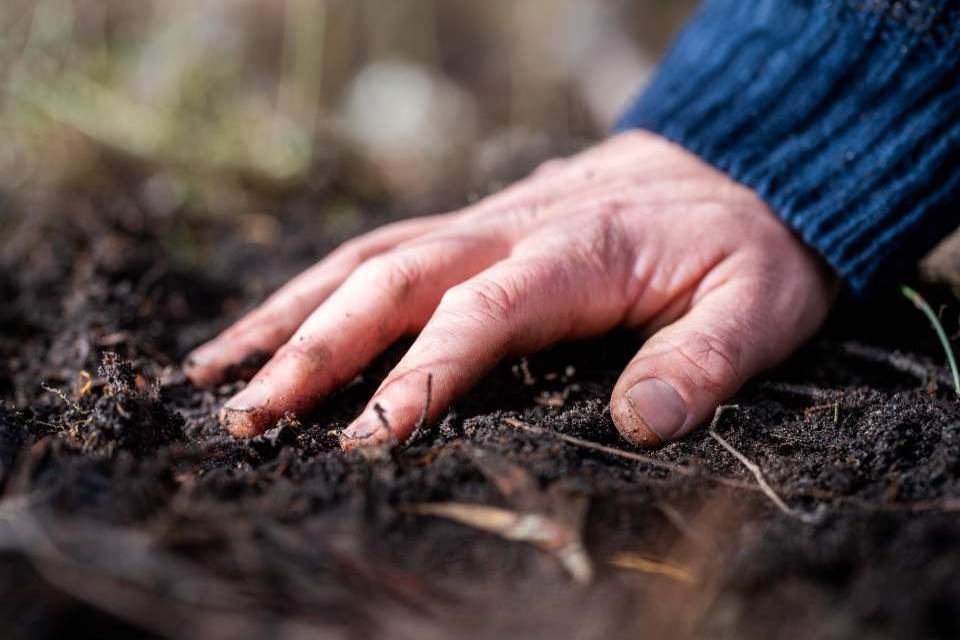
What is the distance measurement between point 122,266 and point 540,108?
3.71 m

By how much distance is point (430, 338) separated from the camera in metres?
1.49

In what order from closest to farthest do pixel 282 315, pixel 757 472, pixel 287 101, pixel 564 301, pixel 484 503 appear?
pixel 484 503 → pixel 757 472 → pixel 564 301 → pixel 282 315 → pixel 287 101

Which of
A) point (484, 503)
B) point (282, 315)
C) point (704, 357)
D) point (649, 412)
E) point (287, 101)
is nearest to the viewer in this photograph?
point (484, 503)

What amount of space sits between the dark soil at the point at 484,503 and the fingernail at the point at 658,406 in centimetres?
5

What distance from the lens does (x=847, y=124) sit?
74.9 inches

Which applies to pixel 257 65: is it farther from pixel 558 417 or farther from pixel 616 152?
pixel 558 417

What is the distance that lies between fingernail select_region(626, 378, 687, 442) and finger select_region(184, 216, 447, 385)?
2.79ft

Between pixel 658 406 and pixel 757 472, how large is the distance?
225mm

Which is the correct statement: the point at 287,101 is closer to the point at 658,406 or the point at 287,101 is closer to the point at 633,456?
the point at 658,406

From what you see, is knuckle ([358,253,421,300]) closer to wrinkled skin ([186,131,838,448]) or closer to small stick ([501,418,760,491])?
wrinkled skin ([186,131,838,448])

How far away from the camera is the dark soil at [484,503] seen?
32.7 inches

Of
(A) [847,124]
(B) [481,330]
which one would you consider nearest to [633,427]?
(B) [481,330]

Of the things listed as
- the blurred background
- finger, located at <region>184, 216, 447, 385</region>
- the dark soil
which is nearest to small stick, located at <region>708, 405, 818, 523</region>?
the dark soil

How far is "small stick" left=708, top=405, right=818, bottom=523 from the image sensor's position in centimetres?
109
